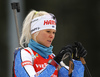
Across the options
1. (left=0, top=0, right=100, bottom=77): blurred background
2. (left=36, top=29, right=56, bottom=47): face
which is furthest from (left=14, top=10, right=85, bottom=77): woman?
(left=0, top=0, right=100, bottom=77): blurred background

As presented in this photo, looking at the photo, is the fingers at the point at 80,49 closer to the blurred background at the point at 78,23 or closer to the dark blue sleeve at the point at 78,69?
the dark blue sleeve at the point at 78,69

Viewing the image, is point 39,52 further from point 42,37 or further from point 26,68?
point 26,68

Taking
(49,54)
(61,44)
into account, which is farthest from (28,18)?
(61,44)

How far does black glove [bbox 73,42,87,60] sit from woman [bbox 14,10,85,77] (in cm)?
7

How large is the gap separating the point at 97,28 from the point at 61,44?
1.63 metres

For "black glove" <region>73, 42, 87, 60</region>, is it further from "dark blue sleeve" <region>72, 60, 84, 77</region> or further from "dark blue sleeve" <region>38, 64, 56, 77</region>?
"dark blue sleeve" <region>38, 64, 56, 77</region>

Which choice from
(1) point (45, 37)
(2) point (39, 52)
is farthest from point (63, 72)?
(1) point (45, 37)

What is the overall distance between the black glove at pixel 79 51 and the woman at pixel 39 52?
7 cm

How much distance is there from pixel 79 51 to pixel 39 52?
0.54 m

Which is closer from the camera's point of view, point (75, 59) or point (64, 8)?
point (75, 59)

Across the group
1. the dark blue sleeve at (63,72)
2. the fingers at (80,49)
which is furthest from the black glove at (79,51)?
the dark blue sleeve at (63,72)

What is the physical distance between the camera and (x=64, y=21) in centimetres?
1184
